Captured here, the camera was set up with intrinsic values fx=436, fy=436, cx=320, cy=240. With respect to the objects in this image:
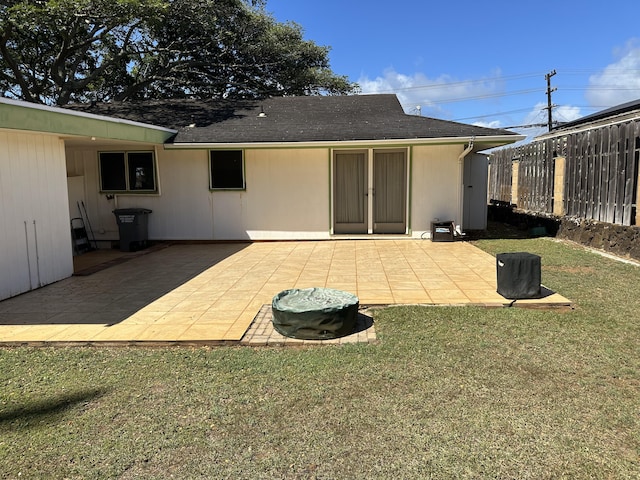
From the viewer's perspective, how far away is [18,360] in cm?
383

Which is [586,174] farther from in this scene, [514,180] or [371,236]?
[514,180]

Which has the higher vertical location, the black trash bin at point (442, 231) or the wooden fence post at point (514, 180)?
the wooden fence post at point (514, 180)

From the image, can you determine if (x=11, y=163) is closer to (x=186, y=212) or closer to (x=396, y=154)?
(x=186, y=212)

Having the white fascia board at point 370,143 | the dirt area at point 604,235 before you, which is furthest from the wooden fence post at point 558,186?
the white fascia board at point 370,143

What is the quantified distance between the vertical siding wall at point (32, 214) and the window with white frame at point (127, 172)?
11.9 ft

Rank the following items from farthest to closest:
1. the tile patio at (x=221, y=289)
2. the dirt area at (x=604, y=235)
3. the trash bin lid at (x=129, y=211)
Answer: the trash bin lid at (x=129, y=211) < the dirt area at (x=604, y=235) < the tile patio at (x=221, y=289)

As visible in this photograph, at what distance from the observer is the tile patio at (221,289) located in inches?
174

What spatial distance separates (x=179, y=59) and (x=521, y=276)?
19179 millimetres

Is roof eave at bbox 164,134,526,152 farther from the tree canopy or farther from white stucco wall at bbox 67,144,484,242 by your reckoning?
the tree canopy

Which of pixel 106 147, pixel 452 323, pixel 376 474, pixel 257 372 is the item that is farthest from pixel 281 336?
pixel 106 147

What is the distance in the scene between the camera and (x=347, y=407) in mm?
2945

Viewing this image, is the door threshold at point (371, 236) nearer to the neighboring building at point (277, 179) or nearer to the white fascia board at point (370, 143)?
the neighboring building at point (277, 179)

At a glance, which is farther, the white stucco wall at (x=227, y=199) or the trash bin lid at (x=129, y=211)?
the white stucco wall at (x=227, y=199)

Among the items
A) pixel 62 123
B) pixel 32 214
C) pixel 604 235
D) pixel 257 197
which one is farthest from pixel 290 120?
pixel 604 235
